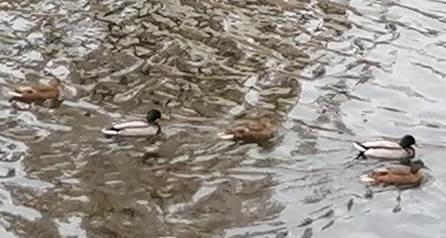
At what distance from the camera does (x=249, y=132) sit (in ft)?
40.2

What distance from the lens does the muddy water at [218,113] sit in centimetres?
1075

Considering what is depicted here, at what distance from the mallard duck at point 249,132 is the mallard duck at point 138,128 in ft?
2.47

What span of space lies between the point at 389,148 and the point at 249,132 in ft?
5.25

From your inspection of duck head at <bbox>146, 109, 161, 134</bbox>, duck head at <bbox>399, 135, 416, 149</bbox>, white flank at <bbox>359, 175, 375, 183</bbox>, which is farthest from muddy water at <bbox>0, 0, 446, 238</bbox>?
duck head at <bbox>399, 135, 416, 149</bbox>

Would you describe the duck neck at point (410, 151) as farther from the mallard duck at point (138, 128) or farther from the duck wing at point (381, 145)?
the mallard duck at point (138, 128)

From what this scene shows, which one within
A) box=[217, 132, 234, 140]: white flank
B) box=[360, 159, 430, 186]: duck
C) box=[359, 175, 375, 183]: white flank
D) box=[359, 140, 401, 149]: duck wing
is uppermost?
box=[359, 140, 401, 149]: duck wing

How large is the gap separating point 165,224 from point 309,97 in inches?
146

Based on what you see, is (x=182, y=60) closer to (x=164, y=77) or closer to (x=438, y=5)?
(x=164, y=77)

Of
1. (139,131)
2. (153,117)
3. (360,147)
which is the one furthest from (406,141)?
(139,131)

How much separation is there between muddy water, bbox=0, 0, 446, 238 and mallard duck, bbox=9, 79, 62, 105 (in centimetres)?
14

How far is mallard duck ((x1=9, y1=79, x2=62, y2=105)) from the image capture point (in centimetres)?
1274

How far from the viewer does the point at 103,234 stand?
10.3 m

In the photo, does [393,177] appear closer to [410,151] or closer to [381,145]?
[381,145]

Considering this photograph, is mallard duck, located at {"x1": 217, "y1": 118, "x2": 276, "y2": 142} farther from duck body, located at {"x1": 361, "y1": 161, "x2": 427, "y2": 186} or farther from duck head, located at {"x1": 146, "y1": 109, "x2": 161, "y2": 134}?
duck body, located at {"x1": 361, "y1": 161, "x2": 427, "y2": 186}
